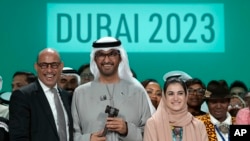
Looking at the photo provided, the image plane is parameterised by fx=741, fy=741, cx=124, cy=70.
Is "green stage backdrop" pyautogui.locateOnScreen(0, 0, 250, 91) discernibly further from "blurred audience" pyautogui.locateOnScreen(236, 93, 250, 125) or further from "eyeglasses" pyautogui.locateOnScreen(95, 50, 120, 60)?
"eyeglasses" pyautogui.locateOnScreen(95, 50, 120, 60)

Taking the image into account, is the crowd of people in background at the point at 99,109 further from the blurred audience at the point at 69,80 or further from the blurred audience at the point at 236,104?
the blurred audience at the point at 236,104

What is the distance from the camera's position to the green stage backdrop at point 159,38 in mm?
8719

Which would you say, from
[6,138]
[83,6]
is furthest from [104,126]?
[83,6]

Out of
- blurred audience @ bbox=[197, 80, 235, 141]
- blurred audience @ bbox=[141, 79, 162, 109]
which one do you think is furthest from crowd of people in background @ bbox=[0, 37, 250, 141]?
blurred audience @ bbox=[141, 79, 162, 109]

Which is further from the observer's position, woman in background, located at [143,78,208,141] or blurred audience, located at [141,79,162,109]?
blurred audience, located at [141,79,162,109]

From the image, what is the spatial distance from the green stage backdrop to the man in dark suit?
→ 3.38 meters

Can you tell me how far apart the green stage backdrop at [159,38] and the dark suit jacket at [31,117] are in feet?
11.4

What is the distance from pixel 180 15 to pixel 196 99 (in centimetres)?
242

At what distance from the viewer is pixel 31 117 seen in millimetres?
5195

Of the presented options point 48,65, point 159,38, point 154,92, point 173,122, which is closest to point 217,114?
point 173,122

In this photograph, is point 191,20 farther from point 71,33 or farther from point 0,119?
point 0,119

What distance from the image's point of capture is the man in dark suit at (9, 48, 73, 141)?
16.8 feet

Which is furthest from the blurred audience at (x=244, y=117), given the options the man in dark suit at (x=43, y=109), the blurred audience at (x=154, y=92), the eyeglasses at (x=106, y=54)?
the man in dark suit at (x=43, y=109)

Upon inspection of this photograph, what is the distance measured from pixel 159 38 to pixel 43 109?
370 centimetres
